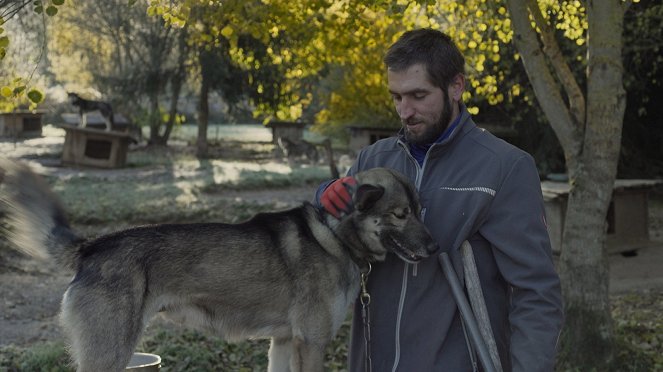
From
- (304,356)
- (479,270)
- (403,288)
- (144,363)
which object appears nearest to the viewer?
(479,270)

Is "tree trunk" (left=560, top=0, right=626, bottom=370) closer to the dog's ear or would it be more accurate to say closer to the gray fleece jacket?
the dog's ear

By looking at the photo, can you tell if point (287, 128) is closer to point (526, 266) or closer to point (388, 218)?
point (388, 218)

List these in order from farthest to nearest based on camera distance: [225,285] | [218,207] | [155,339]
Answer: [218,207] < [155,339] < [225,285]

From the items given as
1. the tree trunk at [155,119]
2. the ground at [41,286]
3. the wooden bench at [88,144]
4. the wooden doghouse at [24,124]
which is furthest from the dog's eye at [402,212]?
the wooden doghouse at [24,124]

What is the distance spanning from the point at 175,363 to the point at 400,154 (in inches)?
182

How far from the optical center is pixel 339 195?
3703 millimetres

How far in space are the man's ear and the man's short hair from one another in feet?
0.07

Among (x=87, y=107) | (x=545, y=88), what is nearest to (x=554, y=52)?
(x=545, y=88)

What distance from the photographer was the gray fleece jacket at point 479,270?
9.89 feet

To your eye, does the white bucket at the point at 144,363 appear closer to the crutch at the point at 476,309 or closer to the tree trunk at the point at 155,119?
the crutch at the point at 476,309

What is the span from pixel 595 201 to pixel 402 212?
4.45 m

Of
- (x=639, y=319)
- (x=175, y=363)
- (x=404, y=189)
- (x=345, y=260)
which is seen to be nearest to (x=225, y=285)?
(x=345, y=260)

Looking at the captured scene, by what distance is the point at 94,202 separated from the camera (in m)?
15.9

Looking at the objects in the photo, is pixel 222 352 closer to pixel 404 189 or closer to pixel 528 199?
pixel 404 189
